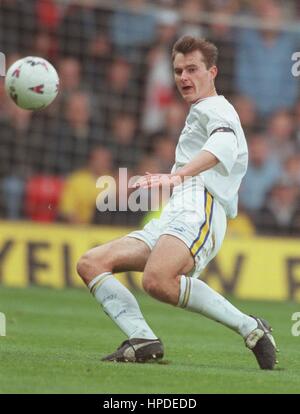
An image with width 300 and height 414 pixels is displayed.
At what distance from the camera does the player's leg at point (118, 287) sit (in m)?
8.16

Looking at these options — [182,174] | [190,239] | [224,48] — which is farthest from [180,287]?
[224,48]

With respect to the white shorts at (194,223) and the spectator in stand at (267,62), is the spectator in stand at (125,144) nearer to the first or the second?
the spectator in stand at (267,62)

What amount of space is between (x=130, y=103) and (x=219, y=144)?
9695mm

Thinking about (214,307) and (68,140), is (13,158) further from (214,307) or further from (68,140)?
(214,307)

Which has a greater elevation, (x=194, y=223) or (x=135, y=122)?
(x=135, y=122)

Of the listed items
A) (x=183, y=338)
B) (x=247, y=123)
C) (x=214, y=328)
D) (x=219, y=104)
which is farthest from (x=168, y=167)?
(x=219, y=104)

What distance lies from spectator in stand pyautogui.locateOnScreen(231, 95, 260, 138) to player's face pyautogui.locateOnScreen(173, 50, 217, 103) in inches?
365

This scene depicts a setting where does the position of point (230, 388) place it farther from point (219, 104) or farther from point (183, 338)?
point (183, 338)

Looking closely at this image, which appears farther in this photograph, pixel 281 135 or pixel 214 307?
pixel 281 135

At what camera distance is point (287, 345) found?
999cm

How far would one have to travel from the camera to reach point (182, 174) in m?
7.77

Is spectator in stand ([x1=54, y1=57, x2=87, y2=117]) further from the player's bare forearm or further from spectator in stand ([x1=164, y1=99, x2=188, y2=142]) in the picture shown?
the player's bare forearm

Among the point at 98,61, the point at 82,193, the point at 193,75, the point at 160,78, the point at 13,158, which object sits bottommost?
the point at 82,193

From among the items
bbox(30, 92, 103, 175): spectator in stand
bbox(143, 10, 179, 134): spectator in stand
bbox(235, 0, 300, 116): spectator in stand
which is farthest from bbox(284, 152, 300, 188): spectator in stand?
bbox(30, 92, 103, 175): spectator in stand
